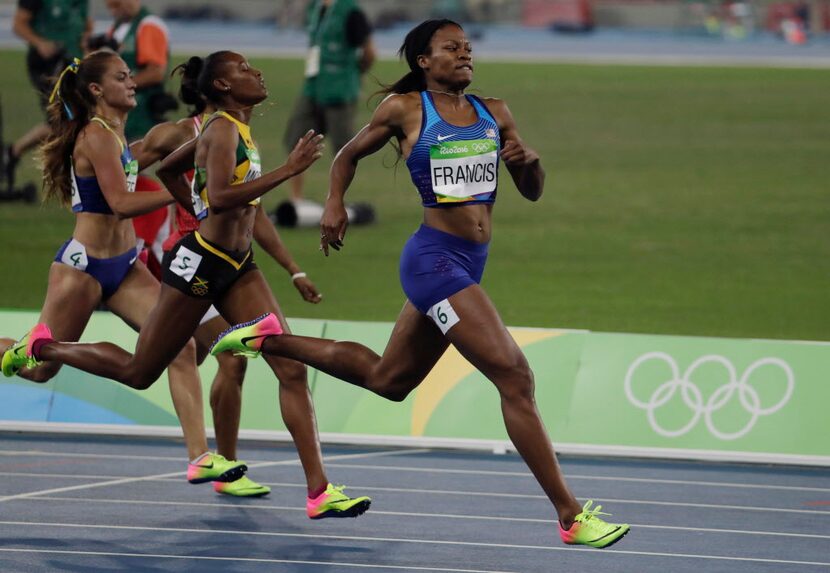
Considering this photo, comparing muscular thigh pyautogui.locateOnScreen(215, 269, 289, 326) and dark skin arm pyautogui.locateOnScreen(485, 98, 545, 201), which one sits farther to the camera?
muscular thigh pyautogui.locateOnScreen(215, 269, 289, 326)

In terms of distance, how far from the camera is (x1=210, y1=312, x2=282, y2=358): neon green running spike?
24.9 feet

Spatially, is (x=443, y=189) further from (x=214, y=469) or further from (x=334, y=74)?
(x=334, y=74)

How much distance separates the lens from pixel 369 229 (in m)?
16.8

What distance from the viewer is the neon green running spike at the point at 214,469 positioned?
8.41m

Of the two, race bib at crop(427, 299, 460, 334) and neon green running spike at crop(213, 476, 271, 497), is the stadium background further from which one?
neon green running spike at crop(213, 476, 271, 497)

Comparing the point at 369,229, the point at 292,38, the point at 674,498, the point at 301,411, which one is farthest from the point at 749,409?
the point at 292,38

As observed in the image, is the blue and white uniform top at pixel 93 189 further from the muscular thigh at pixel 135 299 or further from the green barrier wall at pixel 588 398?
the green barrier wall at pixel 588 398

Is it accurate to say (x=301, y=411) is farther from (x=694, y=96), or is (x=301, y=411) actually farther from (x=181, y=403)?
(x=694, y=96)

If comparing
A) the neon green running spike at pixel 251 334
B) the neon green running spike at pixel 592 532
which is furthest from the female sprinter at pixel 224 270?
the neon green running spike at pixel 592 532

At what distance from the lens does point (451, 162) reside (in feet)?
23.0

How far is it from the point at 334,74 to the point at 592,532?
33.2ft

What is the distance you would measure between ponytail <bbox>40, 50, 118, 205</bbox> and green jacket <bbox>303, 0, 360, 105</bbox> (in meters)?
7.90

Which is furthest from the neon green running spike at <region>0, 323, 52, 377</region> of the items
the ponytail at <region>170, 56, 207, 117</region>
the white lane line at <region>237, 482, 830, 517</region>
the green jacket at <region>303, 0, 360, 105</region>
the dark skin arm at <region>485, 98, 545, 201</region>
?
the green jacket at <region>303, 0, 360, 105</region>

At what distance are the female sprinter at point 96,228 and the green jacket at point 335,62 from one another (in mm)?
7861
